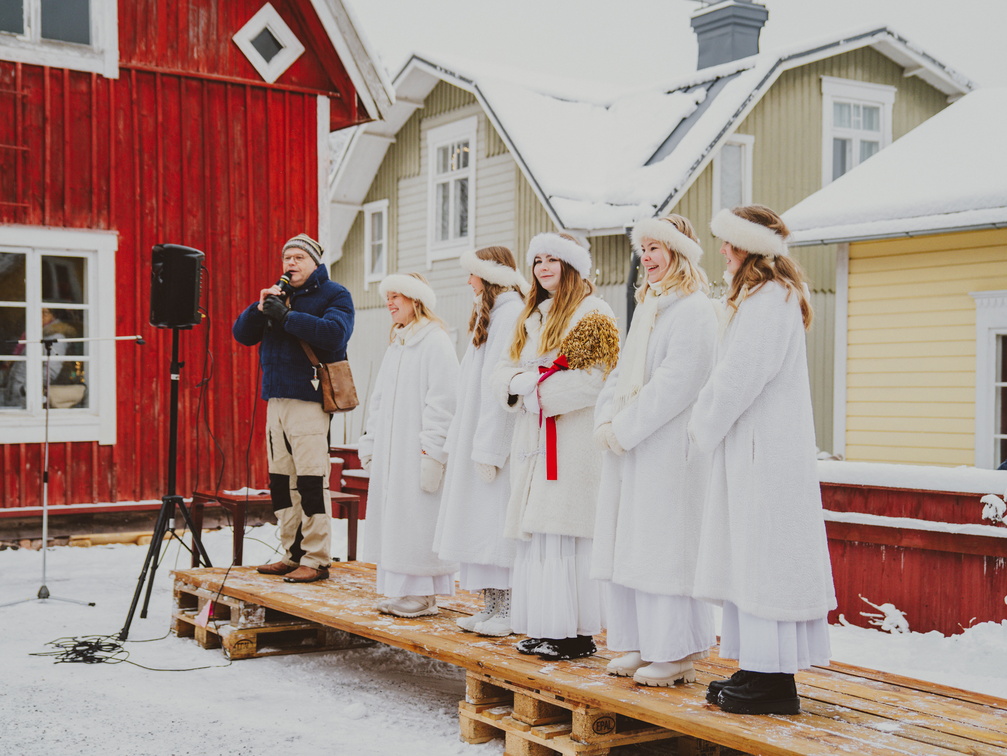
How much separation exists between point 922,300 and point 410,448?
6.53 m

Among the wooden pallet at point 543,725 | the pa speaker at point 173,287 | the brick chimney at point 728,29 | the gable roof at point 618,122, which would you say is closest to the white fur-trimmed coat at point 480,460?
the wooden pallet at point 543,725

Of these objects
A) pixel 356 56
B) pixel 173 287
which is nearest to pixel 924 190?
pixel 356 56

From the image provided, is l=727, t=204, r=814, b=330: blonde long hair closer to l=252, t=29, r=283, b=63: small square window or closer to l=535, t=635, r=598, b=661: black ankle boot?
l=535, t=635, r=598, b=661: black ankle boot

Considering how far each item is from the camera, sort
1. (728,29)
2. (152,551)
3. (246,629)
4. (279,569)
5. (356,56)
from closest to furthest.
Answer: (246,629) < (152,551) < (279,569) < (356,56) < (728,29)

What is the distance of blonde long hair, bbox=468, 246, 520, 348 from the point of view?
527 centimetres

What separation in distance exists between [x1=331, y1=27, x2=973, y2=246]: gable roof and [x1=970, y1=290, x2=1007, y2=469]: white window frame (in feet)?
15.6

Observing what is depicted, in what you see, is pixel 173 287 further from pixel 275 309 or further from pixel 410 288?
pixel 410 288

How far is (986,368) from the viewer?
33.2 feet

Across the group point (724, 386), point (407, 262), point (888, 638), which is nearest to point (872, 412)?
point (888, 638)

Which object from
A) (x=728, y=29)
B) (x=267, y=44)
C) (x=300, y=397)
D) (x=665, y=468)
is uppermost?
(x=728, y=29)

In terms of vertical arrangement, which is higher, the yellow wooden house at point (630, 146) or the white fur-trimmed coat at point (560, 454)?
the yellow wooden house at point (630, 146)

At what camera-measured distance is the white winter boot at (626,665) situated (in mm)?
4297

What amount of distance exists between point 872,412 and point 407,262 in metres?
9.35

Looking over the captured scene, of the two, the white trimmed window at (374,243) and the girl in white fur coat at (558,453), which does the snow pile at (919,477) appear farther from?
the white trimmed window at (374,243)
